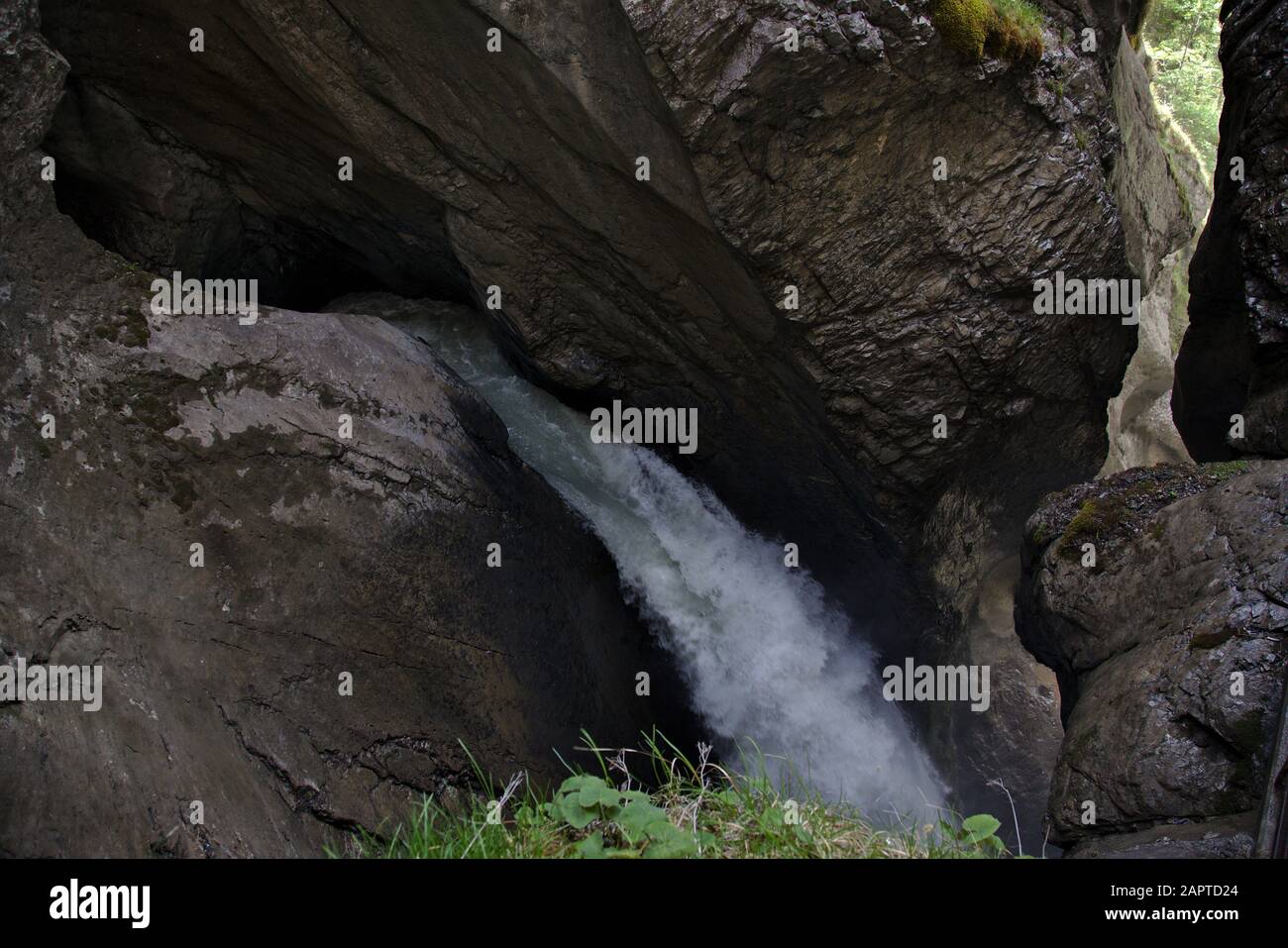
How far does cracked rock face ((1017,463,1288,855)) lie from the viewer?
467cm

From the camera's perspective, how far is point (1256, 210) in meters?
6.52

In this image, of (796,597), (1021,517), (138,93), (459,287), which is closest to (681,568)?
(796,597)

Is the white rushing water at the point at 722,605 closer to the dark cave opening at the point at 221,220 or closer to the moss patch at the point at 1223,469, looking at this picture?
the dark cave opening at the point at 221,220

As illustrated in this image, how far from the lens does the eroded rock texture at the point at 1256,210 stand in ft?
20.8

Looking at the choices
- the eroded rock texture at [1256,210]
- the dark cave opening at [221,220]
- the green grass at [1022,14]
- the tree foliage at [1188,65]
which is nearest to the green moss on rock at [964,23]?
the green grass at [1022,14]

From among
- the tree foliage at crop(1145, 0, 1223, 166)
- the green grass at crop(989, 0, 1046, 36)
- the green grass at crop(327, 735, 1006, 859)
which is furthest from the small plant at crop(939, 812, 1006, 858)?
the tree foliage at crop(1145, 0, 1223, 166)

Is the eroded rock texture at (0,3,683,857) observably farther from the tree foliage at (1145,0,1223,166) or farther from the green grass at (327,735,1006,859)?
the tree foliage at (1145,0,1223,166)

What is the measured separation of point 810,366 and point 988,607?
222 inches

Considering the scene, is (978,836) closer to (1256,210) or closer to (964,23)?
(964,23)

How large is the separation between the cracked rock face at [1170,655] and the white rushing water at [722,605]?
98.8 inches

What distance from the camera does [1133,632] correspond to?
5.68 metres

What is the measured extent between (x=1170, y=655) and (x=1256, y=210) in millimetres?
3146

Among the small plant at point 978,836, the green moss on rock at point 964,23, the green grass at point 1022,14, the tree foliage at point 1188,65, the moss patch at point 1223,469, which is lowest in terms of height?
the small plant at point 978,836

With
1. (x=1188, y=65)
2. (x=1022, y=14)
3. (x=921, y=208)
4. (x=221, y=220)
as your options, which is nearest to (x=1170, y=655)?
(x=921, y=208)
